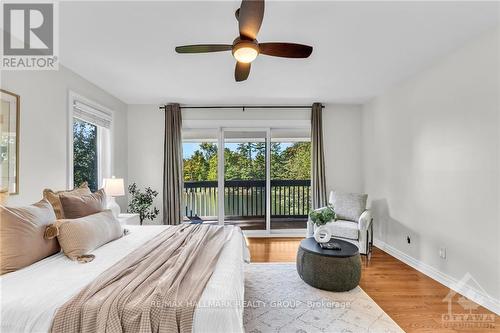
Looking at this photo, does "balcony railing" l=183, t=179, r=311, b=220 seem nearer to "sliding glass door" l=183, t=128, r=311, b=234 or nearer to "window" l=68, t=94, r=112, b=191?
"sliding glass door" l=183, t=128, r=311, b=234

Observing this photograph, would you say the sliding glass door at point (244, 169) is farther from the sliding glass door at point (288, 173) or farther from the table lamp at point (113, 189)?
the table lamp at point (113, 189)

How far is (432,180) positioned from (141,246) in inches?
131

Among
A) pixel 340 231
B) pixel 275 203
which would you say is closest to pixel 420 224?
pixel 340 231

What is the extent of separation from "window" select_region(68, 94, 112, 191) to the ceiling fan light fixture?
98.3 inches

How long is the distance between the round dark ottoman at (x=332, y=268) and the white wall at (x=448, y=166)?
44.4 inches

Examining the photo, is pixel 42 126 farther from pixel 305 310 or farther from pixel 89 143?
pixel 305 310

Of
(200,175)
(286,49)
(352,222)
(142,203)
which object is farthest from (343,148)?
(142,203)

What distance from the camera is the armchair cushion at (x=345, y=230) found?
362cm

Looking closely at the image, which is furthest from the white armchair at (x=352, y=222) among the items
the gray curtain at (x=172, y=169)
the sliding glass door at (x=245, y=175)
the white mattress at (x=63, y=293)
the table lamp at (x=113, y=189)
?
the table lamp at (x=113, y=189)

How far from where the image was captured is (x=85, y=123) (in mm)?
3758

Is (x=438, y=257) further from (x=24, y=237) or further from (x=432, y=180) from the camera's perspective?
(x=24, y=237)

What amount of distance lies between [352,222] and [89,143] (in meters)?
4.21

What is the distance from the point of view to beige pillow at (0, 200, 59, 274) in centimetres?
163

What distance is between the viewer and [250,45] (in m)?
1.83
